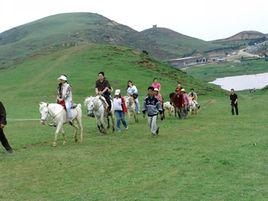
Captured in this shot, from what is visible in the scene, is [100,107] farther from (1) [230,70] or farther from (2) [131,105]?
(1) [230,70]

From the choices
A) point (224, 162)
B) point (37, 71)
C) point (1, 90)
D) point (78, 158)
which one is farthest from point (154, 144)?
point (37, 71)

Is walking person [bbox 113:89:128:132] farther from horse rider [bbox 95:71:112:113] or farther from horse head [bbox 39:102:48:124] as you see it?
horse head [bbox 39:102:48:124]

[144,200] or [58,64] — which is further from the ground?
[58,64]

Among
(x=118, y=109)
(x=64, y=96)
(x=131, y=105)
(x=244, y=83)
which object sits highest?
(x=244, y=83)

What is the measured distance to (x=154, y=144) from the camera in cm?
1981

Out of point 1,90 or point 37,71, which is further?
point 37,71

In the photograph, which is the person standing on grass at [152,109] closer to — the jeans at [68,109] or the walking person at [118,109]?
the walking person at [118,109]

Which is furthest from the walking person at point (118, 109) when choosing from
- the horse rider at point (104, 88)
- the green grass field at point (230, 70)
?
the green grass field at point (230, 70)

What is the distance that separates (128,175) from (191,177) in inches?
69.9

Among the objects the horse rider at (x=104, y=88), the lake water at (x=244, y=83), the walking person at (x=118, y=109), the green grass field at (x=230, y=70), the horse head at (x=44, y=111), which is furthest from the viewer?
the green grass field at (x=230, y=70)

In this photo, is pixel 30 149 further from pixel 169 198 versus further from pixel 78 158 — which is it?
pixel 169 198

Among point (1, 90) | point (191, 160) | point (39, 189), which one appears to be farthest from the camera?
point (1, 90)

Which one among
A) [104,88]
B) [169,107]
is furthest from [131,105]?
[104,88]

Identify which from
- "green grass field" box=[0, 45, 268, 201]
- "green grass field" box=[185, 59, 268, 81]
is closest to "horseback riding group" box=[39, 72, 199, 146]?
"green grass field" box=[0, 45, 268, 201]
